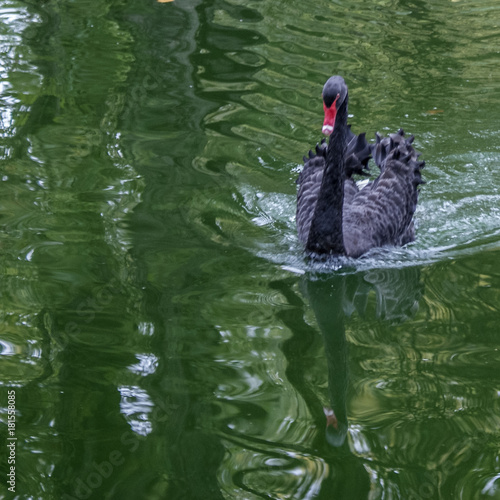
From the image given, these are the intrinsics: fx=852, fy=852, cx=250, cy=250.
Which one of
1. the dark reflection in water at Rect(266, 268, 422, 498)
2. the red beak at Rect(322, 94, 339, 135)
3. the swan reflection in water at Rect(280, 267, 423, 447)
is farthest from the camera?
the red beak at Rect(322, 94, 339, 135)

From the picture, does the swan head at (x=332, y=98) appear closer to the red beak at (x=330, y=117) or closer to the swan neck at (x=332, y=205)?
the red beak at (x=330, y=117)

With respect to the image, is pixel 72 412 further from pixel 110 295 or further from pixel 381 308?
pixel 381 308

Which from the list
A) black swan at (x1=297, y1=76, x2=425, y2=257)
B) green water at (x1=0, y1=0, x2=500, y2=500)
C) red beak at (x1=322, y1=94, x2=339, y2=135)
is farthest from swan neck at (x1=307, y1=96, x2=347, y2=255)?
red beak at (x1=322, y1=94, x2=339, y2=135)

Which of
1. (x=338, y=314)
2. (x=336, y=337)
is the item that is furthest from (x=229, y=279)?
(x=336, y=337)

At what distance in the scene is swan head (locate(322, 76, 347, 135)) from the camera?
4.43 metres

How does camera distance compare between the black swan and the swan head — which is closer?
the swan head

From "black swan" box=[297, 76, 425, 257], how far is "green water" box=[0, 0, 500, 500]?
0.15 m

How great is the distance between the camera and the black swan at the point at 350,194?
4.96 meters

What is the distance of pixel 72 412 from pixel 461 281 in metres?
2.29

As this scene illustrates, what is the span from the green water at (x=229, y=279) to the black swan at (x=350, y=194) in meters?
0.15

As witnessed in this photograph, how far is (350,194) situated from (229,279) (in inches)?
58.4

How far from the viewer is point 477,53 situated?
8625 mm

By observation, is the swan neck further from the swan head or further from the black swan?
the swan head

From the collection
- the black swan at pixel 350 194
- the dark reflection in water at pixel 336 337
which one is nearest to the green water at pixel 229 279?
the dark reflection in water at pixel 336 337
